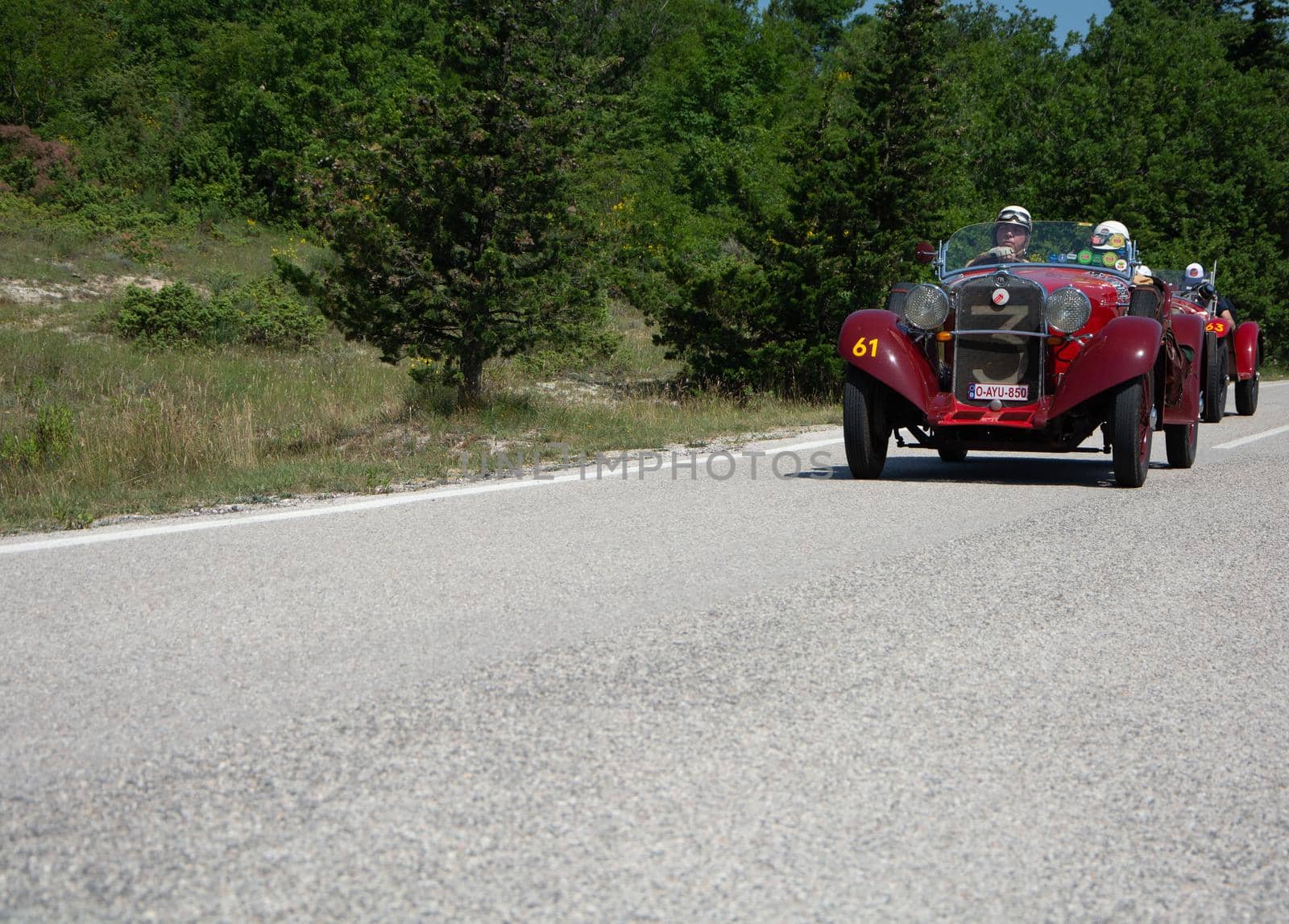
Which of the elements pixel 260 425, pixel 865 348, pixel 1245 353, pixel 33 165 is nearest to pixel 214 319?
pixel 260 425

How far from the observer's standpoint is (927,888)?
2.76m

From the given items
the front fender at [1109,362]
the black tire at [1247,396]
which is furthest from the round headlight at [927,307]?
the black tire at [1247,396]

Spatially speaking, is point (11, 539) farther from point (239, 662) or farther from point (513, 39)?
point (513, 39)

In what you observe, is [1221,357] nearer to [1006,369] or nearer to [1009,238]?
[1009,238]

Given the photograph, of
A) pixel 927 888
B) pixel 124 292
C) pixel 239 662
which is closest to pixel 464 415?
pixel 239 662

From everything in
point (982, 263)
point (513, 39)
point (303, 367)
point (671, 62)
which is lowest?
point (303, 367)

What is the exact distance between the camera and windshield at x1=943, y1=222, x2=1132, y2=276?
10602 mm

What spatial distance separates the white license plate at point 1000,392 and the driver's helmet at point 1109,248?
7.60ft

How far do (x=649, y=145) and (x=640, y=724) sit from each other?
45624 millimetres

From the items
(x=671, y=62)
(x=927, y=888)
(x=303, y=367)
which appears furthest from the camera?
(x=671, y=62)

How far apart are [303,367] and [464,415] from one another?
32.7ft

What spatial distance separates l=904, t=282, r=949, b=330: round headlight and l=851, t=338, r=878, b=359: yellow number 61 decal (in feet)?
1.15

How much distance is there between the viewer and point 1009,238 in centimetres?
1062

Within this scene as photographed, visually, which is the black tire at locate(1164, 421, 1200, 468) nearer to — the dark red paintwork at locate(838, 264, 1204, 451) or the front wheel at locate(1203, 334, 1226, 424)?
the dark red paintwork at locate(838, 264, 1204, 451)
